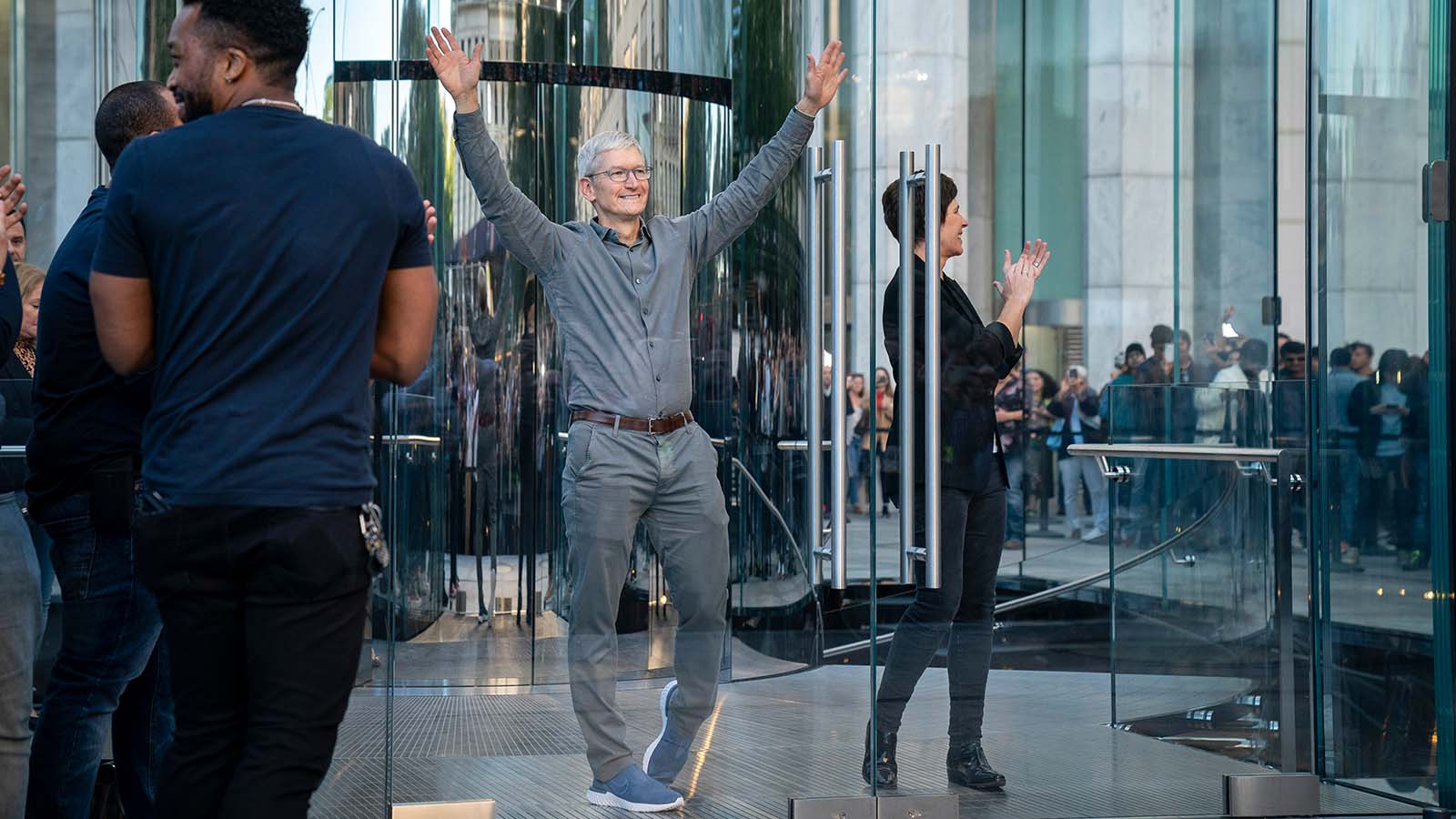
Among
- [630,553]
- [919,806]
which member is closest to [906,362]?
[630,553]

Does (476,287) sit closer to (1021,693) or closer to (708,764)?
(708,764)

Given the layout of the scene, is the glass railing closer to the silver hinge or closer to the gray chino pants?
the silver hinge

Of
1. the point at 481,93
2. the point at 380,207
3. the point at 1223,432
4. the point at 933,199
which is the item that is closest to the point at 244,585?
the point at 380,207

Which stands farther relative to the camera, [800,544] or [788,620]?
[800,544]

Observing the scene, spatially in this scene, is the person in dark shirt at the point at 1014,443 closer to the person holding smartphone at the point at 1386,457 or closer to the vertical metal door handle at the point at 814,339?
the vertical metal door handle at the point at 814,339

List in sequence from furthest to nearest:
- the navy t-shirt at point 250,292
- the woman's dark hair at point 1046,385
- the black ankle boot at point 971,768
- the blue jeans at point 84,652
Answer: the woman's dark hair at point 1046,385 < the black ankle boot at point 971,768 < the blue jeans at point 84,652 < the navy t-shirt at point 250,292

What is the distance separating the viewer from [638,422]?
360 cm

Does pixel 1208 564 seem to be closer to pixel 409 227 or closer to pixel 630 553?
pixel 630 553

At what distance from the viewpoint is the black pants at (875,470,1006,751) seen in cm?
371

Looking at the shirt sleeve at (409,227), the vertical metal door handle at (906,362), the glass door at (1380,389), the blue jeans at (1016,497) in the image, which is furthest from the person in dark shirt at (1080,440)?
the shirt sleeve at (409,227)

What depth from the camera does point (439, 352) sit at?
13.7 feet

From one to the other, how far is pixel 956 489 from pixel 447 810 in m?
1.28

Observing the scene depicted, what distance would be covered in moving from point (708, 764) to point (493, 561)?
81 centimetres

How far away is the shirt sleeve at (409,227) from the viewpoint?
7.64 feet
